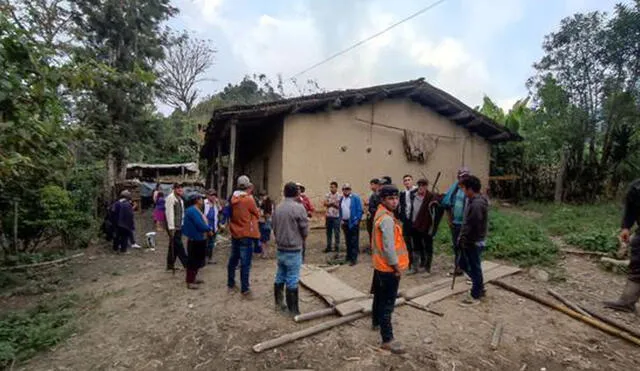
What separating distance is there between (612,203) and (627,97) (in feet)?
11.5

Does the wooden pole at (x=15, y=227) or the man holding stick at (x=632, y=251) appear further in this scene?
the wooden pole at (x=15, y=227)

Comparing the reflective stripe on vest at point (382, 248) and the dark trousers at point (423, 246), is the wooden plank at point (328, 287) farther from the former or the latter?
the dark trousers at point (423, 246)

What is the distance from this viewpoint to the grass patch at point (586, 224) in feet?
25.9

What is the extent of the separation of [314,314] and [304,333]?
1.73 feet

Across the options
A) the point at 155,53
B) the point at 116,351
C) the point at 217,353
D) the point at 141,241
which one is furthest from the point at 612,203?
the point at 155,53

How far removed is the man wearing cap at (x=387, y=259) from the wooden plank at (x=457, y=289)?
1413mm

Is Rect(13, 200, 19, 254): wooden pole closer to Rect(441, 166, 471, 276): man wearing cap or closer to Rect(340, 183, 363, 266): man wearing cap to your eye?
Rect(340, 183, 363, 266): man wearing cap

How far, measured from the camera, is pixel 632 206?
201 inches

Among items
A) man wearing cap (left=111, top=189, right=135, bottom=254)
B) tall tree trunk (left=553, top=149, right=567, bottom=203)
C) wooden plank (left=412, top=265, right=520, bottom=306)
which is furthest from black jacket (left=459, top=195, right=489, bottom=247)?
tall tree trunk (left=553, top=149, right=567, bottom=203)

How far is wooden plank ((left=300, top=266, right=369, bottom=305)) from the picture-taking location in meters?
5.53

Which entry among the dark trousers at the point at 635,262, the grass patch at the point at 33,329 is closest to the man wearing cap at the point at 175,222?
the grass patch at the point at 33,329

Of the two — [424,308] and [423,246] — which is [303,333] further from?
[423,246]

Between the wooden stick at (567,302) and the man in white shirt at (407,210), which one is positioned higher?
the man in white shirt at (407,210)

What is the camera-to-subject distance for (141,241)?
1242 centimetres
